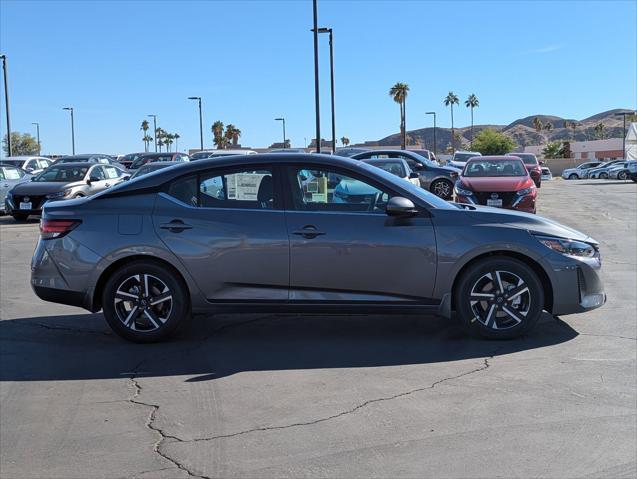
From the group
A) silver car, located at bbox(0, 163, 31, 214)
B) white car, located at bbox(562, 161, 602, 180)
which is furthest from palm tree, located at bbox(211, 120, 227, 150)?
silver car, located at bbox(0, 163, 31, 214)

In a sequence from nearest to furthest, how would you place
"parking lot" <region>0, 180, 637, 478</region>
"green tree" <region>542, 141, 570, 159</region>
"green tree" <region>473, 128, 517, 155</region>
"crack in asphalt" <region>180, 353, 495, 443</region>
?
"parking lot" <region>0, 180, 637, 478</region> < "crack in asphalt" <region>180, 353, 495, 443</region> < "green tree" <region>473, 128, 517, 155</region> < "green tree" <region>542, 141, 570, 159</region>

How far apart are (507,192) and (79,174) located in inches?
471

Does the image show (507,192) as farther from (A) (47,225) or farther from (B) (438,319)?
(A) (47,225)

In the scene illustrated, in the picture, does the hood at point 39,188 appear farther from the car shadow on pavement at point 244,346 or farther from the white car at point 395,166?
the car shadow on pavement at point 244,346

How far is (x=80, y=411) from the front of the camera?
189 inches

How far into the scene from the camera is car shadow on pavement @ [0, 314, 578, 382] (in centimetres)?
573

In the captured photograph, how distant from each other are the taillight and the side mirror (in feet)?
9.22

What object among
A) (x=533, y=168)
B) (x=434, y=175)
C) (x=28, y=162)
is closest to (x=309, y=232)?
(x=434, y=175)

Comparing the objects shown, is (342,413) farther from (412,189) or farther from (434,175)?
(434,175)

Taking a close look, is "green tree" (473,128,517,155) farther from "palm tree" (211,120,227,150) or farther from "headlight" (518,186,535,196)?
"headlight" (518,186,535,196)

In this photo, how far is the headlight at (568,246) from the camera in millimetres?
6234

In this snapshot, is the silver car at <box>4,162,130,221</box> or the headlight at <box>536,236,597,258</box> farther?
the silver car at <box>4,162,130,221</box>

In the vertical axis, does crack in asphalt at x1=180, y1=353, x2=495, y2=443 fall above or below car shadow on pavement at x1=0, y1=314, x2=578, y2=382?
below

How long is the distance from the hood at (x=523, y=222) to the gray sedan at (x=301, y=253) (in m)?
0.02
